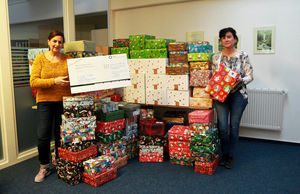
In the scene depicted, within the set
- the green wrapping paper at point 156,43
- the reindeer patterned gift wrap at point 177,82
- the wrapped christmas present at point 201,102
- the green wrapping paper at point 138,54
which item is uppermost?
the green wrapping paper at point 156,43

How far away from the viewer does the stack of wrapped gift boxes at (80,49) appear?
122 inches

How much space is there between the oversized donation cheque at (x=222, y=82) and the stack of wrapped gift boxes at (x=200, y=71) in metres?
0.32

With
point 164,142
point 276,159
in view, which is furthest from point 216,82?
point 276,159

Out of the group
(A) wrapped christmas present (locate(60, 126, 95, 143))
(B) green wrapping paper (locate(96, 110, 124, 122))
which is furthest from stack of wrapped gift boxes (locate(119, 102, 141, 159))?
(A) wrapped christmas present (locate(60, 126, 95, 143))

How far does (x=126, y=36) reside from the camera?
187 inches

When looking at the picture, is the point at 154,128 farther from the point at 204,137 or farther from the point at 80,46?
the point at 80,46

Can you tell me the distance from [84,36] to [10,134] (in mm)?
1869

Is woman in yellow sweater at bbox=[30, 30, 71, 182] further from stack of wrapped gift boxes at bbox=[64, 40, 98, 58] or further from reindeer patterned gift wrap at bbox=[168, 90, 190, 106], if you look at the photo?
reindeer patterned gift wrap at bbox=[168, 90, 190, 106]

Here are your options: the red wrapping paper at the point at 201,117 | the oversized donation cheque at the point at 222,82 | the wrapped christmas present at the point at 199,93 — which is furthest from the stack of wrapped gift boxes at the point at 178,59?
the red wrapping paper at the point at 201,117

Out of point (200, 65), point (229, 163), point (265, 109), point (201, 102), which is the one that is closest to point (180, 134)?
point (201, 102)

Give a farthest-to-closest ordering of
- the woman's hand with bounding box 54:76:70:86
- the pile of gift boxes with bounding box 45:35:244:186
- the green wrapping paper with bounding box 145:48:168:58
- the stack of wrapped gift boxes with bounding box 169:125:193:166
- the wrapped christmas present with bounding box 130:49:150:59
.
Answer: the wrapped christmas present with bounding box 130:49:150:59, the green wrapping paper with bounding box 145:48:168:58, the stack of wrapped gift boxes with bounding box 169:125:193:166, the pile of gift boxes with bounding box 45:35:244:186, the woman's hand with bounding box 54:76:70:86

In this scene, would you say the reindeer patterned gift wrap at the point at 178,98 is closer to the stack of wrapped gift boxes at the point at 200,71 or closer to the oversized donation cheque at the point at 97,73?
the stack of wrapped gift boxes at the point at 200,71

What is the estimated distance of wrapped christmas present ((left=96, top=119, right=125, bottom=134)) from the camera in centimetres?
291

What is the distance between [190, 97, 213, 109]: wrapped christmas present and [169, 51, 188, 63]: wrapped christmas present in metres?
0.49
